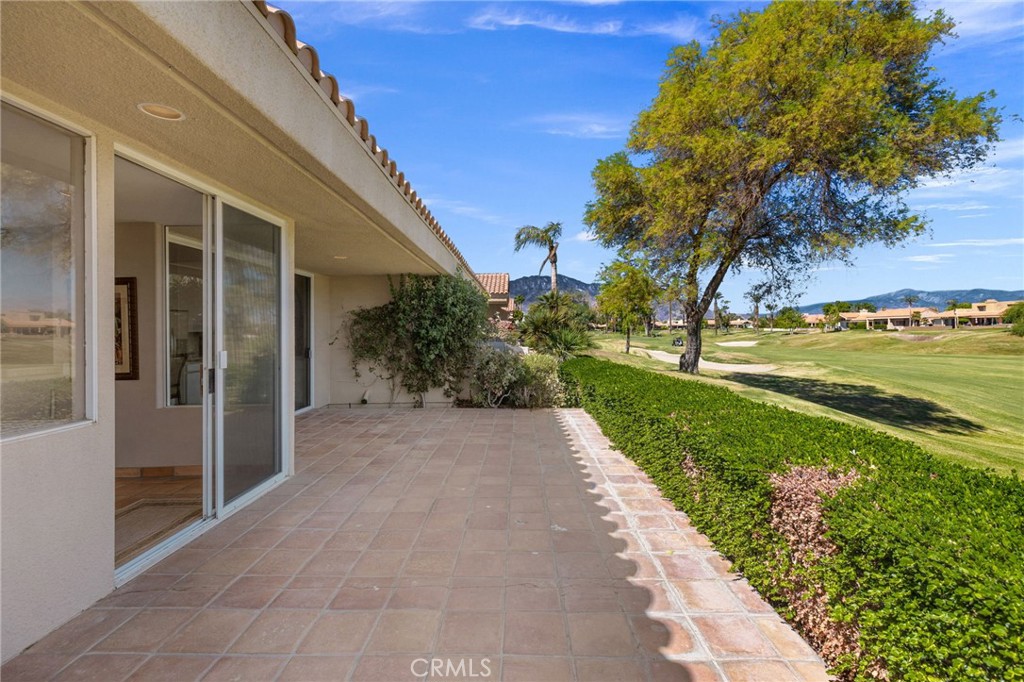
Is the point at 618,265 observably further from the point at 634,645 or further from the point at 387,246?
the point at 634,645

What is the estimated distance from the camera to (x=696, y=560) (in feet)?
11.7

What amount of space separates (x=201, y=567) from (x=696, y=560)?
3.52 meters

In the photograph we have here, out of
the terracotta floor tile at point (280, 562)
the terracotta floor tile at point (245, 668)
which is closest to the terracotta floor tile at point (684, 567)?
the terracotta floor tile at point (245, 668)

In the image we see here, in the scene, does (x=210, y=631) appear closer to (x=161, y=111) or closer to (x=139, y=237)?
(x=161, y=111)

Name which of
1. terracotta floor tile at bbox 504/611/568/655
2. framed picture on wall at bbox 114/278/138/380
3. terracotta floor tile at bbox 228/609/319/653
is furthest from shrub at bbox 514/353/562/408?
terracotta floor tile at bbox 228/609/319/653

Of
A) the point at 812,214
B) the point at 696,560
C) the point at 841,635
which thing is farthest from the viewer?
the point at 812,214

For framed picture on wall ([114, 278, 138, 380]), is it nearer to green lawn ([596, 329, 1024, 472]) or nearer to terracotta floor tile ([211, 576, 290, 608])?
terracotta floor tile ([211, 576, 290, 608])

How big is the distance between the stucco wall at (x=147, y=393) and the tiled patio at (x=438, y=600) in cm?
165

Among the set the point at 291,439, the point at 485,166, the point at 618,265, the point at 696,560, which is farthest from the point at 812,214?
the point at 291,439

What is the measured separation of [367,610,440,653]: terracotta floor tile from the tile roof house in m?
1.78

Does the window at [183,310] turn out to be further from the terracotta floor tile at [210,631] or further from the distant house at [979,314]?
the distant house at [979,314]

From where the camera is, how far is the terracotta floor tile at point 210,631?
8.48 feet

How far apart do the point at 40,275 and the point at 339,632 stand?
2590mm

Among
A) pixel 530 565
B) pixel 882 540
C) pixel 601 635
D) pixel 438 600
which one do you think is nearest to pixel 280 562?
pixel 438 600
